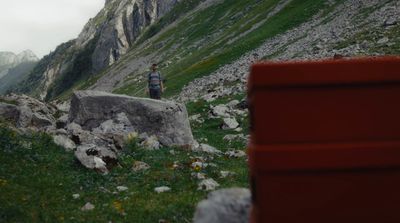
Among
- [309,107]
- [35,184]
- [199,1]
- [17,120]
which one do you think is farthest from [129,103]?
[199,1]

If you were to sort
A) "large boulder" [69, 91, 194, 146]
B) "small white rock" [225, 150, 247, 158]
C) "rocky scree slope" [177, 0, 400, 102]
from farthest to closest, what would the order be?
1. "rocky scree slope" [177, 0, 400, 102]
2. "large boulder" [69, 91, 194, 146]
3. "small white rock" [225, 150, 247, 158]

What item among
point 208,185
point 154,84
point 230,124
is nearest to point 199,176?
point 208,185

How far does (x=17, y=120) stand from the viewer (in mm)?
28281

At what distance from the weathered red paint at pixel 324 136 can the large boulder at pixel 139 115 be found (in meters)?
16.5

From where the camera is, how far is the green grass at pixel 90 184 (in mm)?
12359

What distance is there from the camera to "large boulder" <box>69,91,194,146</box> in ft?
78.5

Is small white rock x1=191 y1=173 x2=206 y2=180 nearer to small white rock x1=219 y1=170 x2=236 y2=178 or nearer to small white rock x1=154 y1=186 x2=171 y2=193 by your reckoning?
small white rock x1=219 y1=170 x2=236 y2=178

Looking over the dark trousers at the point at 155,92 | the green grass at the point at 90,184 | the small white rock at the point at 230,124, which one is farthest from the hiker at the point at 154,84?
the green grass at the point at 90,184

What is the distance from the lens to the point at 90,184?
588 inches

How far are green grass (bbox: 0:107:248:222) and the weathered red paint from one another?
557 centimetres

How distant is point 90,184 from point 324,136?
9518 millimetres

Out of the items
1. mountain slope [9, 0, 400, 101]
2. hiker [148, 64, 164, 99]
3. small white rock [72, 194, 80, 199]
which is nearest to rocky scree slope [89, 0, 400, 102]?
mountain slope [9, 0, 400, 101]

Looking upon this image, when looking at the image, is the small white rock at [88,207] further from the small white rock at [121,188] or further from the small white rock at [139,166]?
the small white rock at [139,166]

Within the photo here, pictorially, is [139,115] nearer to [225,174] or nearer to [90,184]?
[225,174]
